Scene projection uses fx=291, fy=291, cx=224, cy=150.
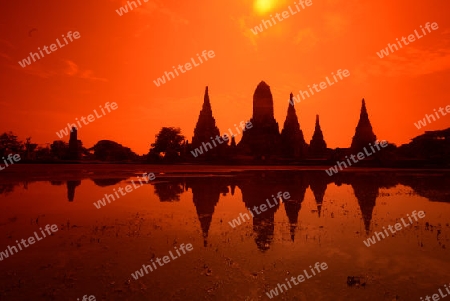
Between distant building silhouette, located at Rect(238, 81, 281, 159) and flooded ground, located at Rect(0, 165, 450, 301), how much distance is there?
37.5 m

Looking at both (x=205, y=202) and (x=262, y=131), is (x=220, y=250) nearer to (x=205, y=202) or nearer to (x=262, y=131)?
(x=205, y=202)

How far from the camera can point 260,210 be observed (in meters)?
11.3

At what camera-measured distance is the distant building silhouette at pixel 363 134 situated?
159 feet

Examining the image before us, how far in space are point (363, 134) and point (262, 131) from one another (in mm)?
16875

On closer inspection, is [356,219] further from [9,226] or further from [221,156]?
[221,156]

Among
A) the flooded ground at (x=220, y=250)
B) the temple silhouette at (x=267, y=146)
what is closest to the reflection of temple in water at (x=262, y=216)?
the flooded ground at (x=220, y=250)

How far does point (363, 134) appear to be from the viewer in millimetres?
48719

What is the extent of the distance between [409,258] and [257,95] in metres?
50.7

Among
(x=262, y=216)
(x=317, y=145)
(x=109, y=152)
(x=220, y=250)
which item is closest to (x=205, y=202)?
(x=262, y=216)

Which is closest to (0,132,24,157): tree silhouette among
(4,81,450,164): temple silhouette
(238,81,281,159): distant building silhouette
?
(4,81,450,164): temple silhouette

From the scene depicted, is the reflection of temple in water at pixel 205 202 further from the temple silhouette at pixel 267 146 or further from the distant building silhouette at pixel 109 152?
the distant building silhouette at pixel 109 152

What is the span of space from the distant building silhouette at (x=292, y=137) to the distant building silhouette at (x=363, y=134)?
9086 mm

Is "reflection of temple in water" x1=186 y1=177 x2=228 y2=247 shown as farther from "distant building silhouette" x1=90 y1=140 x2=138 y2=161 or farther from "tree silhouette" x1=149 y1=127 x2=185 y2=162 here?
"distant building silhouette" x1=90 y1=140 x2=138 y2=161

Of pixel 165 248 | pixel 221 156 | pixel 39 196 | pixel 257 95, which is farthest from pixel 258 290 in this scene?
pixel 257 95
